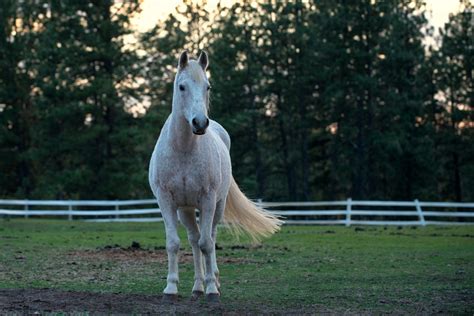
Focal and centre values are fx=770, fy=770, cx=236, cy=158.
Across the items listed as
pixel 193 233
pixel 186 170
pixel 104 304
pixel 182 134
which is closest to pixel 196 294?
pixel 193 233

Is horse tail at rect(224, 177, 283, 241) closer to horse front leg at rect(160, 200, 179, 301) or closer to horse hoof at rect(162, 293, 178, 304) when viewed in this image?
horse front leg at rect(160, 200, 179, 301)

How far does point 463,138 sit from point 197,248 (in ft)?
116

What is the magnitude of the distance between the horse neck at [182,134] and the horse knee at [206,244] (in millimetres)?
1151

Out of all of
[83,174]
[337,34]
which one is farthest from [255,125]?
[83,174]

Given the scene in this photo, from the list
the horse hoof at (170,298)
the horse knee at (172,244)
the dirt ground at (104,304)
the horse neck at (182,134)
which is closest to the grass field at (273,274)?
the dirt ground at (104,304)

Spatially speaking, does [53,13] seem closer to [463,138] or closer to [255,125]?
[255,125]

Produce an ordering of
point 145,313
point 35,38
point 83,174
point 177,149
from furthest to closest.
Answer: point 35,38
point 83,174
point 177,149
point 145,313

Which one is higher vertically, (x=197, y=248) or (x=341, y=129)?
(x=341, y=129)

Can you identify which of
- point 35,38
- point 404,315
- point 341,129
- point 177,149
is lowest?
point 404,315

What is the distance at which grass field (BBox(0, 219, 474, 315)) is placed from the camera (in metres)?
8.55

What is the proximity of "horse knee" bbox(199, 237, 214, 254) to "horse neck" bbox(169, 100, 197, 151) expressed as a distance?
1151 mm

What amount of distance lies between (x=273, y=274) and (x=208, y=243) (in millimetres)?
3029

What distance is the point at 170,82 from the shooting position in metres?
39.8

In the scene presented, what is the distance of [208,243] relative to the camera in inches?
360
